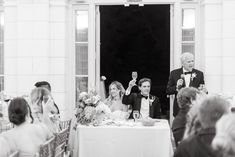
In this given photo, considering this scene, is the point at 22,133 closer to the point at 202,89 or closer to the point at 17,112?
the point at 17,112

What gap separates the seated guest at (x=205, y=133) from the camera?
103 inches

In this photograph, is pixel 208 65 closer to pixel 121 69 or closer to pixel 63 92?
pixel 63 92

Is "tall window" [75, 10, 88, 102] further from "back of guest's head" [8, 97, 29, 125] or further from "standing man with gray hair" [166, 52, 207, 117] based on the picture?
"back of guest's head" [8, 97, 29, 125]

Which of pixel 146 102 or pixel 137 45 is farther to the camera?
pixel 137 45

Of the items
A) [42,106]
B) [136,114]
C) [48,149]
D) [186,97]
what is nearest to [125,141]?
[136,114]

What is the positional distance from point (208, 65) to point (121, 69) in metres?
3.47

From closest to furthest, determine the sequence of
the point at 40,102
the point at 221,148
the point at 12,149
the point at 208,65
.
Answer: the point at 221,148, the point at 12,149, the point at 40,102, the point at 208,65

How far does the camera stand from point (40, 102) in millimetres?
4926

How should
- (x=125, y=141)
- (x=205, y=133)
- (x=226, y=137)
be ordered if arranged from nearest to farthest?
1. (x=226, y=137)
2. (x=205, y=133)
3. (x=125, y=141)

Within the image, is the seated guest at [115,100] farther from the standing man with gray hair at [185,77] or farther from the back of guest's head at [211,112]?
the back of guest's head at [211,112]

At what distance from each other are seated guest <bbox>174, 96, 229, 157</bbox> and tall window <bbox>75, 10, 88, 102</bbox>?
4.43 metres

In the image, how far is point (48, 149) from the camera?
3.63m

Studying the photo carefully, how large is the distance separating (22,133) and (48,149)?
0.79 feet

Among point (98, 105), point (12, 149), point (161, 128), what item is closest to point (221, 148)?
point (12, 149)
